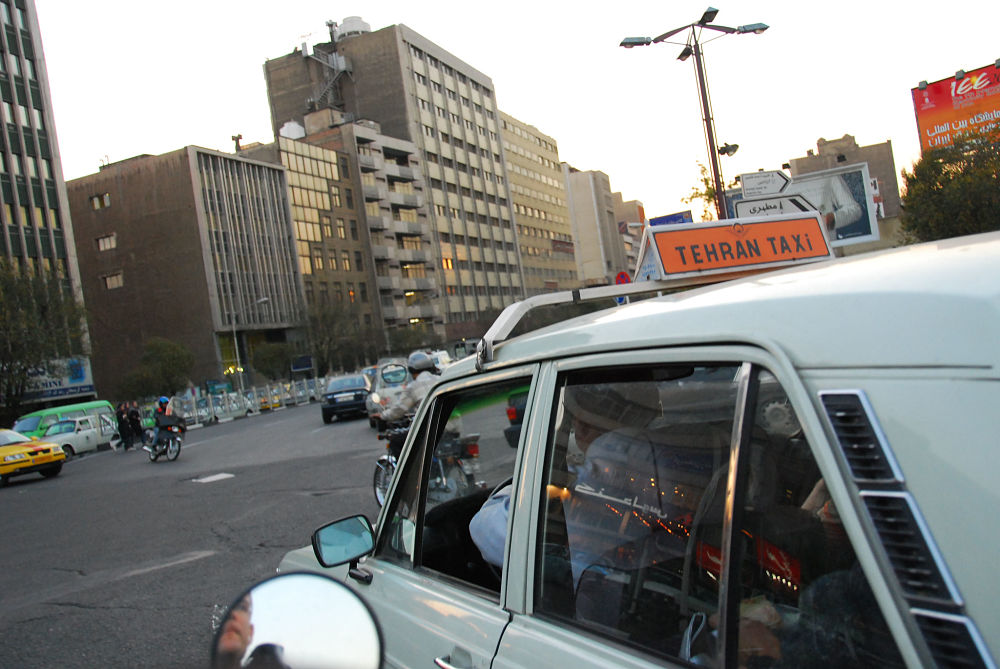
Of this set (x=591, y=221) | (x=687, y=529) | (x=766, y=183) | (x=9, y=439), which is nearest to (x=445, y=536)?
(x=687, y=529)

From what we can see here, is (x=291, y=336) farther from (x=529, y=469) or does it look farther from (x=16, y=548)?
(x=529, y=469)

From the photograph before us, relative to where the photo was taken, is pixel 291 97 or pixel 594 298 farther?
pixel 291 97

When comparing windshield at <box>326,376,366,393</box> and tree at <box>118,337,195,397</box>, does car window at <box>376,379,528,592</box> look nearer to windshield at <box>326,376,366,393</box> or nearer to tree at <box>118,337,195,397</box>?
windshield at <box>326,376,366,393</box>

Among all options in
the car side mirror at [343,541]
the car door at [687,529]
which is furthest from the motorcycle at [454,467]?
the car door at [687,529]

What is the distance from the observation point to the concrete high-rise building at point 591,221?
134 meters

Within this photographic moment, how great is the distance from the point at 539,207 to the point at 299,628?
125 meters

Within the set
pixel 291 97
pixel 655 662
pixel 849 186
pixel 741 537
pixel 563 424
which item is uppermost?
pixel 291 97

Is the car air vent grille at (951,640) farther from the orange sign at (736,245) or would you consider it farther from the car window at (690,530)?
the orange sign at (736,245)

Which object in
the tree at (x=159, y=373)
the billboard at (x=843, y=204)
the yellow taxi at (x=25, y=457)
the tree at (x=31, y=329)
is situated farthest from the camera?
the tree at (x=159, y=373)

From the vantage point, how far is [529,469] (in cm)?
179

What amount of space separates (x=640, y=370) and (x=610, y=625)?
1.55ft

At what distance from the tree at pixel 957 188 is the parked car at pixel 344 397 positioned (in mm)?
24229

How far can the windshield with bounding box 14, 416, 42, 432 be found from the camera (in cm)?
3081

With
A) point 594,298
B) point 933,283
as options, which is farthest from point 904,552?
point 594,298
